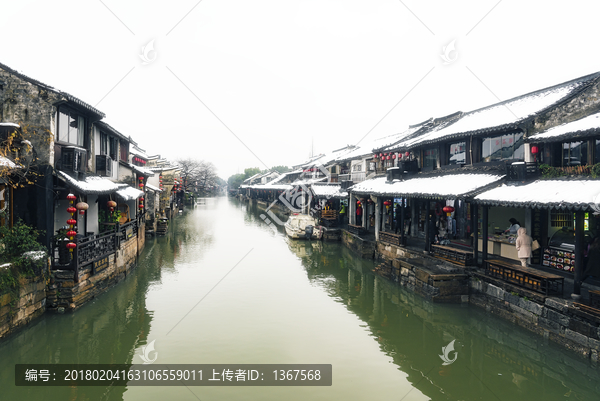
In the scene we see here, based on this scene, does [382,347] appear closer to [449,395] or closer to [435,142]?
[449,395]

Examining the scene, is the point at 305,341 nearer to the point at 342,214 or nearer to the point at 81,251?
the point at 81,251

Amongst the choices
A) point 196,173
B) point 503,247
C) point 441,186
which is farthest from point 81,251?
point 196,173

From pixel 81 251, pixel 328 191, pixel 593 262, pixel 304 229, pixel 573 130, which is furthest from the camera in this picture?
pixel 328 191

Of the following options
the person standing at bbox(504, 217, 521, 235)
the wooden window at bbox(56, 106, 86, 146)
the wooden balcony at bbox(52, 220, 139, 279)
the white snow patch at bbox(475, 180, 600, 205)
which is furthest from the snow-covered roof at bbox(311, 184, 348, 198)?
the wooden window at bbox(56, 106, 86, 146)

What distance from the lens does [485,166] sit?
15.2m

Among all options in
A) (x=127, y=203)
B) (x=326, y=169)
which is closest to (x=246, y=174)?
(x=326, y=169)

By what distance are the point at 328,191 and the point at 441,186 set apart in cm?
1686

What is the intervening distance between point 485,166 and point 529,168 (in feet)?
9.23

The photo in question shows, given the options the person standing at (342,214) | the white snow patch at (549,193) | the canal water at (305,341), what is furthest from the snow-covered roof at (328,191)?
the white snow patch at (549,193)

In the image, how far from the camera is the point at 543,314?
31.7 feet

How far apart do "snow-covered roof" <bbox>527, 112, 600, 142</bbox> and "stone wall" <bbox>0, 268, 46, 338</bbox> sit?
56.2ft

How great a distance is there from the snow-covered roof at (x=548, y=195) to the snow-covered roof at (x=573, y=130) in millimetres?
1515

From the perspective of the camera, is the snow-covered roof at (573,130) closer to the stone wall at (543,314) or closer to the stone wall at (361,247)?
the stone wall at (543,314)

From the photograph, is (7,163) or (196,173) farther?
(196,173)
